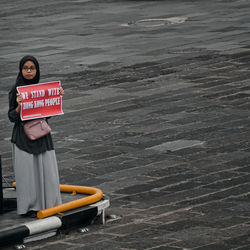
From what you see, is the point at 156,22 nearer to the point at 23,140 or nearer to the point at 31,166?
the point at 23,140

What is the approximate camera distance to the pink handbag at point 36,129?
9492mm

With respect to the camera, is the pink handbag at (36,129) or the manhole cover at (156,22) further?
the manhole cover at (156,22)

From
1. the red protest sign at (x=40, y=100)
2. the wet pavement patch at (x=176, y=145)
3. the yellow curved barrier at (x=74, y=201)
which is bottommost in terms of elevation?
the wet pavement patch at (x=176, y=145)

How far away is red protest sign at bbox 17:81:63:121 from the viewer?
9.41m

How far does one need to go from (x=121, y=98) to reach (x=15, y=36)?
949 centimetres

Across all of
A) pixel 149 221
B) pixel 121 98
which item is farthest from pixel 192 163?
pixel 121 98

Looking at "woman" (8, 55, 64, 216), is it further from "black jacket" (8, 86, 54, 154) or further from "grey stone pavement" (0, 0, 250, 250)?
"grey stone pavement" (0, 0, 250, 250)

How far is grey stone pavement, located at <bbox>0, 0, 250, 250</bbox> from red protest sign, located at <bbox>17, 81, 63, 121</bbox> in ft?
4.07

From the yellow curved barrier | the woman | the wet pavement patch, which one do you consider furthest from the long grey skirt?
the wet pavement patch

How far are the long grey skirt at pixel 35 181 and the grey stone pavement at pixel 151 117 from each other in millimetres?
473

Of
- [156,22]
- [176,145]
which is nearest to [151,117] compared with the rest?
[176,145]

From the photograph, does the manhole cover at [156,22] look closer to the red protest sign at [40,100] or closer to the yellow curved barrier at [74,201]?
the yellow curved barrier at [74,201]

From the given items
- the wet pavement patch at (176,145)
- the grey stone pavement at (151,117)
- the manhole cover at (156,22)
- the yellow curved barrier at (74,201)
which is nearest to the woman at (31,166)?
the yellow curved barrier at (74,201)

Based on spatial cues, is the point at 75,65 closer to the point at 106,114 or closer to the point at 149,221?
the point at 106,114
